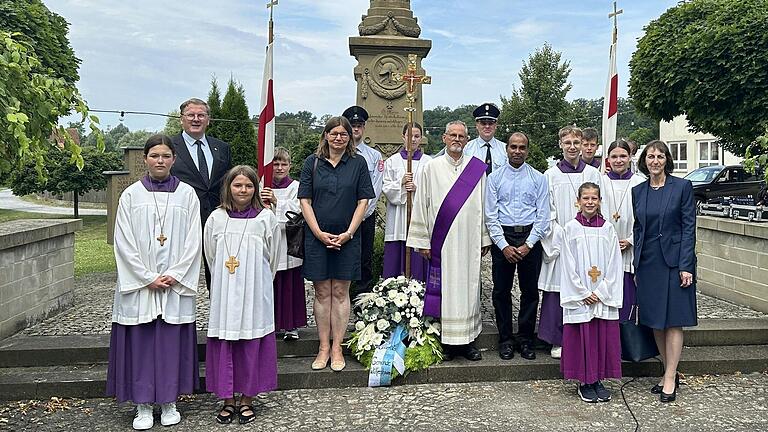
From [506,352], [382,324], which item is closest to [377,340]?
[382,324]

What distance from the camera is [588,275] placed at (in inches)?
190

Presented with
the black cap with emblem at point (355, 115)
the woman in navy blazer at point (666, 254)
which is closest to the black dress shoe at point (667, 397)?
the woman in navy blazer at point (666, 254)

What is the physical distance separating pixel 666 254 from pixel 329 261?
2.46 metres

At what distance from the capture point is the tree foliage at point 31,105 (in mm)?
3625

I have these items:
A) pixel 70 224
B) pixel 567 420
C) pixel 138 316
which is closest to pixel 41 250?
pixel 70 224

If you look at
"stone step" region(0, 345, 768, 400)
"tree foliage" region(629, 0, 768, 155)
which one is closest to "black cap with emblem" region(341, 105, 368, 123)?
"stone step" region(0, 345, 768, 400)

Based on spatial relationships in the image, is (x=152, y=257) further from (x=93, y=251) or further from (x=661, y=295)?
(x=93, y=251)

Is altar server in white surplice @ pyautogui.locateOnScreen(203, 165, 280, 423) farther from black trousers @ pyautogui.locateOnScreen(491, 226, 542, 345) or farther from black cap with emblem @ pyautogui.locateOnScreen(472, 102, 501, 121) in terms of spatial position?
black cap with emblem @ pyautogui.locateOnScreen(472, 102, 501, 121)

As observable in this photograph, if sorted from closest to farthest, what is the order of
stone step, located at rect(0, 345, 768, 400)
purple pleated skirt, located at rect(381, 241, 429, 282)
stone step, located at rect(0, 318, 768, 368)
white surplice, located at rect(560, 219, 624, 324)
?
white surplice, located at rect(560, 219, 624, 324) → stone step, located at rect(0, 345, 768, 400) → stone step, located at rect(0, 318, 768, 368) → purple pleated skirt, located at rect(381, 241, 429, 282)

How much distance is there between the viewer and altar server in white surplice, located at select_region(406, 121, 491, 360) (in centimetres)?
533

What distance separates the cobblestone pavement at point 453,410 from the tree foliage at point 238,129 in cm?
1091

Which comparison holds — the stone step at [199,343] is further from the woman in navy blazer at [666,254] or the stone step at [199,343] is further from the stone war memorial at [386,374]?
the woman in navy blazer at [666,254]

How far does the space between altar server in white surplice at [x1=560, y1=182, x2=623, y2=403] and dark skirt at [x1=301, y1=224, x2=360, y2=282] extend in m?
1.55

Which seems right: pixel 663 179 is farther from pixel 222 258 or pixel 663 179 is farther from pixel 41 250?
pixel 41 250
